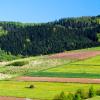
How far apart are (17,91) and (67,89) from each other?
6046mm

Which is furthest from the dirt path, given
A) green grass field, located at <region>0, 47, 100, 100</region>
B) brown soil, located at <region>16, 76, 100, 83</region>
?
green grass field, located at <region>0, 47, 100, 100</region>

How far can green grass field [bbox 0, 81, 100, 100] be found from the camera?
5010 centimetres

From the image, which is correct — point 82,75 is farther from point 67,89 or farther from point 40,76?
point 67,89

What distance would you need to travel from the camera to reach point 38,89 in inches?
2168

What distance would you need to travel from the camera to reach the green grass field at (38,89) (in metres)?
50.1

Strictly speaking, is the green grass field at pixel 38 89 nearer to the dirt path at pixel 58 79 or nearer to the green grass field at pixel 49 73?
the green grass field at pixel 49 73

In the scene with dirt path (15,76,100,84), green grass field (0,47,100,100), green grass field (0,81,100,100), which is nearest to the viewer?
green grass field (0,81,100,100)

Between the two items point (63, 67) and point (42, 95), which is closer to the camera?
point (42, 95)

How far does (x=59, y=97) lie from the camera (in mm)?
42469

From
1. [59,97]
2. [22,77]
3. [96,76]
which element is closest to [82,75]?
[96,76]

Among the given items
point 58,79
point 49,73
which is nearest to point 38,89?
point 58,79

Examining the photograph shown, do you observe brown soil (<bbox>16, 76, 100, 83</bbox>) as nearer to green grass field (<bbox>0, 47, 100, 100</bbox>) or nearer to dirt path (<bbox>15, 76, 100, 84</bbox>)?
dirt path (<bbox>15, 76, 100, 84</bbox>)

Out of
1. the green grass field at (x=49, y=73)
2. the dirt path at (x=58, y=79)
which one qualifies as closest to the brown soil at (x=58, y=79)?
the dirt path at (x=58, y=79)

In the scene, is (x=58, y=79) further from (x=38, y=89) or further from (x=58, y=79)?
(x=38, y=89)
